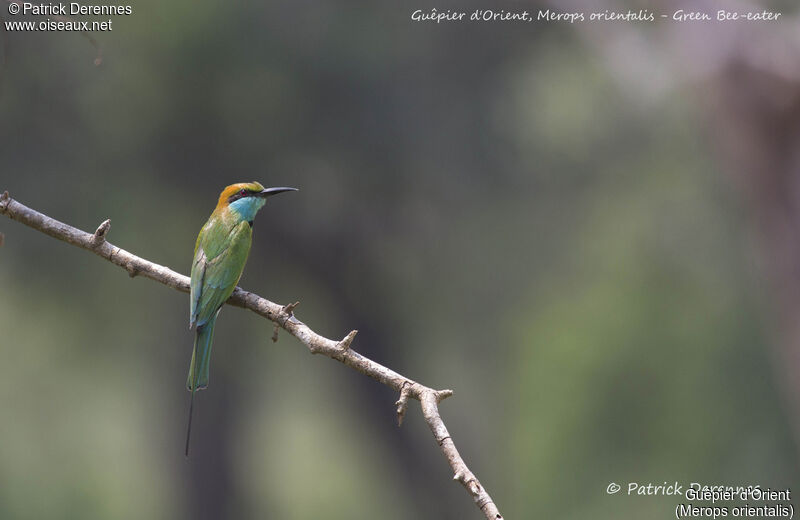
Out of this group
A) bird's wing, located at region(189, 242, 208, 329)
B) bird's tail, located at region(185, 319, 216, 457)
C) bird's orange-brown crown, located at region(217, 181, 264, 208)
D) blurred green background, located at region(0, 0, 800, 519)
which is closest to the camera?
bird's tail, located at region(185, 319, 216, 457)

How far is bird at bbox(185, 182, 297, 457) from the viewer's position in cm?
252

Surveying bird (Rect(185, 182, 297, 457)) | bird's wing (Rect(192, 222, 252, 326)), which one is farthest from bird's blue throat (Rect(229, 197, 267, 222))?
bird's wing (Rect(192, 222, 252, 326))

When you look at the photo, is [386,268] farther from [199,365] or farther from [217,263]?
[199,365]

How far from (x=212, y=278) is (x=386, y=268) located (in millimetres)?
6277

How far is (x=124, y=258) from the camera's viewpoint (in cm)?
219

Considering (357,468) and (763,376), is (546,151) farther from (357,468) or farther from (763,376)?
(357,468)

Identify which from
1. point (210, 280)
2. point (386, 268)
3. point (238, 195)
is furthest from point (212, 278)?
point (386, 268)

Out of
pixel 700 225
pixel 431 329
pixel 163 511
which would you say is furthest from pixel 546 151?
pixel 163 511

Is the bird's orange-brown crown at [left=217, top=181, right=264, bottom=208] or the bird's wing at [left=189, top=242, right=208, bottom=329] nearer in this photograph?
the bird's wing at [left=189, top=242, right=208, bottom=329]

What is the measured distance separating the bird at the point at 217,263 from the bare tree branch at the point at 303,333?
0.45 ft

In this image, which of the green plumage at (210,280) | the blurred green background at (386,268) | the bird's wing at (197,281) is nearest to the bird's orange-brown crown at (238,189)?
the green plumage at (210,280)

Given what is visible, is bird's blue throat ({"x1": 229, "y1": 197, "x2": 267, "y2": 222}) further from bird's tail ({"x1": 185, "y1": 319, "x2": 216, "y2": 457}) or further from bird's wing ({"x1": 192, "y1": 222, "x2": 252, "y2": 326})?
bird's tail ({"x1": 185, "y1": 319, "x2": 216, "y2": 457})

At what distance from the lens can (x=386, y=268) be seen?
29.2 feet

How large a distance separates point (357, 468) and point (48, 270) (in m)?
4.67
